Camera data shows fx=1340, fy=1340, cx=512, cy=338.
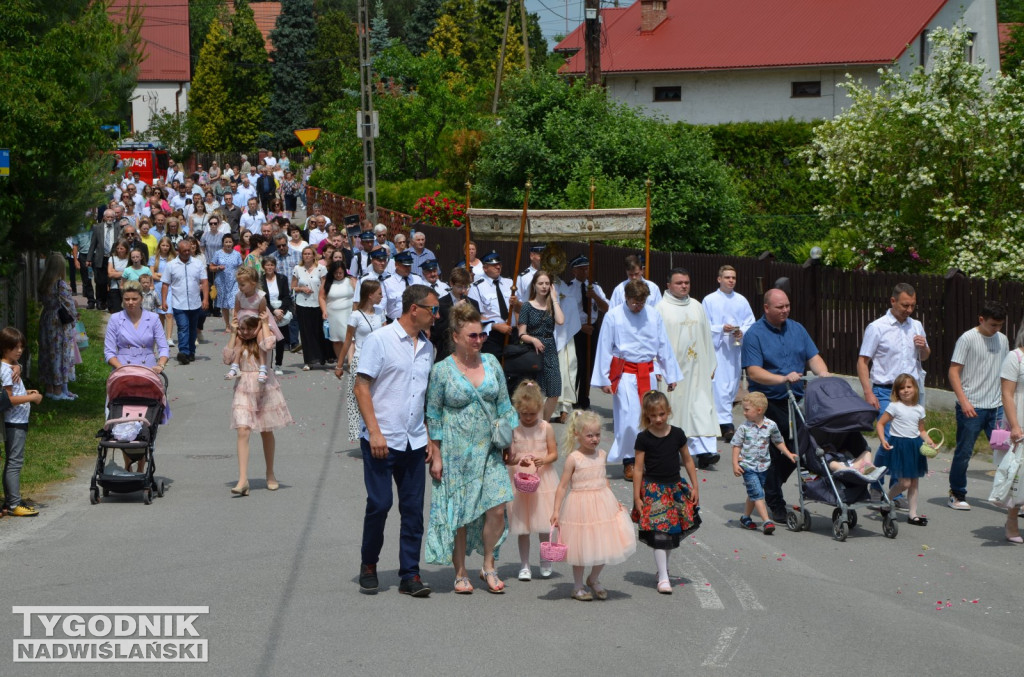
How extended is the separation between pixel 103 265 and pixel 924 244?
1524 cm

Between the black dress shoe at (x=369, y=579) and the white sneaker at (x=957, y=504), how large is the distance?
550 centimetres

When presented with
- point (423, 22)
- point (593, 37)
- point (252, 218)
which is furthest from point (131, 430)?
point (423, 22)

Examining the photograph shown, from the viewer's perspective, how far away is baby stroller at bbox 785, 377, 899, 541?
1018cm

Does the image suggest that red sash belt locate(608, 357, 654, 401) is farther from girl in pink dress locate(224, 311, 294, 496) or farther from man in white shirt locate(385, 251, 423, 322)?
man in white shirt locate(385, 251, 423, 322)

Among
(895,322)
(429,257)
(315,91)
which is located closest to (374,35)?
(315,91)

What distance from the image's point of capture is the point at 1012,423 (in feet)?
33.2

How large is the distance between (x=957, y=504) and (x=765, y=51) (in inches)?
1488

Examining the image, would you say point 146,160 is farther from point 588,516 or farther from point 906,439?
point 588,516

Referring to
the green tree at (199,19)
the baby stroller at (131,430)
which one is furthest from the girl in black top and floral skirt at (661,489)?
the green tree at (199,19)

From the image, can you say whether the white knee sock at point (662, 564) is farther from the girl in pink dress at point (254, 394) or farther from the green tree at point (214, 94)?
the green tree at point (214, 94)

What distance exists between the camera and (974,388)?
11438 millimetres

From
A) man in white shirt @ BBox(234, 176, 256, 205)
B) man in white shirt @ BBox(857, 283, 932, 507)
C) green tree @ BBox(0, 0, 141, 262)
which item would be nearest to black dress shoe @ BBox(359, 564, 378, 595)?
man in white shirt @ BBox(857, 283, 932, 507)

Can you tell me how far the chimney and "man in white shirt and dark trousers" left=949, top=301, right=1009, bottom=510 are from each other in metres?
41.5

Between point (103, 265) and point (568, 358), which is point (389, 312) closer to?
point (568, 358)
